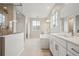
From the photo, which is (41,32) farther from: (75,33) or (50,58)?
(50,58)

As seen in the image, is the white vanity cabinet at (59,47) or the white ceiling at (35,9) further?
the white ceiling at (35,9)

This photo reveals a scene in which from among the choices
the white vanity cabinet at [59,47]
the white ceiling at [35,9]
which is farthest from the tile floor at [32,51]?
the white ceiling at [35,9]

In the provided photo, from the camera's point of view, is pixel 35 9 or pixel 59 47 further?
pixel 35 9

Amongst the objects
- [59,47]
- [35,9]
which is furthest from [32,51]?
[35,9]

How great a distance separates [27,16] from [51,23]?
7.19 ft

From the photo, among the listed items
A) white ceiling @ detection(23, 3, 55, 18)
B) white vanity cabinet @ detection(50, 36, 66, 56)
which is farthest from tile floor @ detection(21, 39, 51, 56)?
white ceiling @ detection(23, 3, 55, 18)

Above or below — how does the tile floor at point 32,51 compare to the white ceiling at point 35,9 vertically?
below

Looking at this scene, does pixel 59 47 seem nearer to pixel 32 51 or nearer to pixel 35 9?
pixel 32 51

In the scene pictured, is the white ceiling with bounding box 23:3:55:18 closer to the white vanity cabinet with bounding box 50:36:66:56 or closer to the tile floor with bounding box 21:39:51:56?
the white vanity cabinet with bounding box 50:36:66:56

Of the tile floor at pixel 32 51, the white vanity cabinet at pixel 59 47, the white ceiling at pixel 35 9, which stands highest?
the white ceiling at pixel 35 9

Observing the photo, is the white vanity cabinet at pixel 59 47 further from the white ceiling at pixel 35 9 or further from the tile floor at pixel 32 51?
the white ceiling at pixel 35 9

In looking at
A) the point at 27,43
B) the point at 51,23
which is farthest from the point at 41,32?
the point at 27,43

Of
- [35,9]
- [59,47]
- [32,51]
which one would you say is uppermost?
[35,9]

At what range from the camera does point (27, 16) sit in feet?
12.6
